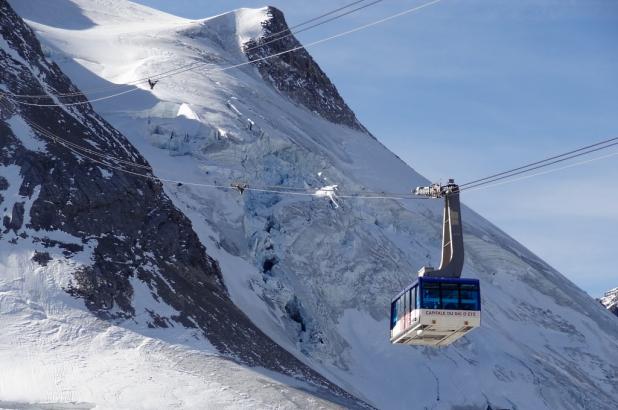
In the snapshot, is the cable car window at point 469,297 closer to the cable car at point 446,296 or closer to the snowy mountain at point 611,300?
the cable car at point 446,296

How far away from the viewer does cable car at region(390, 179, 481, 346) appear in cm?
4659

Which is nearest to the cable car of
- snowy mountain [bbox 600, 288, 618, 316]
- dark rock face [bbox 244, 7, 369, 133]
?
dark rock face [bbox 244, 7, 369, 133]

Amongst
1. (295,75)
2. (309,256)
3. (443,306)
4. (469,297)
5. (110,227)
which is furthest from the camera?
(295,75)

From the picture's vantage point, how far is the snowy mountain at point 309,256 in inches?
3307

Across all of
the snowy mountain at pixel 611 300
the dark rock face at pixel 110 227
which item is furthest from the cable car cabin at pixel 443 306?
the snowy mountain at pixel 611 300

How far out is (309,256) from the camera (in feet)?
306

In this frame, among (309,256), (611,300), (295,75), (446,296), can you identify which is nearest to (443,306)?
(446,296)

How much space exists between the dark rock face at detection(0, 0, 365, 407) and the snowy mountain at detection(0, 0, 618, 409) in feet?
1.02

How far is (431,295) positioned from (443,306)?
586 mm

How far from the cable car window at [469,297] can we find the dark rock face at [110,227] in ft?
87.3

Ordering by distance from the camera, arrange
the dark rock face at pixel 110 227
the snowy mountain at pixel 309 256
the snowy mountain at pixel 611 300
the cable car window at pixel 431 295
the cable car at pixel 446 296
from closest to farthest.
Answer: the cable car window at pixel 431 295
the cable car at pixel 446 296
the dark rock face at pixel 110 227
the snowy mountain at pixel 309 256
the snowy mountain at pixel 611 300

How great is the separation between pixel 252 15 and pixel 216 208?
52.9 metres

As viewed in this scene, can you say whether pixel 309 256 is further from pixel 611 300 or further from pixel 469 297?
pixel 611 300

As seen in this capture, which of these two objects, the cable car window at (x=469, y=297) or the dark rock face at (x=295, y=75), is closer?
the cable car window at (x=469, y=297)
